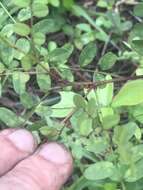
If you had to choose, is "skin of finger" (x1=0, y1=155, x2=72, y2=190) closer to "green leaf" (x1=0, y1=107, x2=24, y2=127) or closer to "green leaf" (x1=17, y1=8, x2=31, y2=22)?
"green leaf" (x1=0, y1=107, x2=24, y2=127)

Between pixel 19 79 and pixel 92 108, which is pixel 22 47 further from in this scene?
pixel 92 108

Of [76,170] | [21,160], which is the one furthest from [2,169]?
[76,170]

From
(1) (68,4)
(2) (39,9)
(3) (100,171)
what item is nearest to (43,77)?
(2) (39,9)

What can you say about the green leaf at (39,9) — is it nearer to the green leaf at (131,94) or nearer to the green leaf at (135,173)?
the green leaf at (131,94)

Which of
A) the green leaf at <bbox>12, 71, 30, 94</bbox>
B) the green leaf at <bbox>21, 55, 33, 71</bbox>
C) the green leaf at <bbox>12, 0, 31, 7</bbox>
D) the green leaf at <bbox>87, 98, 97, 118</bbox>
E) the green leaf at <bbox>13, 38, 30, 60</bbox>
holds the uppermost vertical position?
the green leaf at <bbox>12, 0, 31, 7</bbox>

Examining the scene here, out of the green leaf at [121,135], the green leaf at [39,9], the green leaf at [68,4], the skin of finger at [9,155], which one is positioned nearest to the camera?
the green leaf at [121,135]

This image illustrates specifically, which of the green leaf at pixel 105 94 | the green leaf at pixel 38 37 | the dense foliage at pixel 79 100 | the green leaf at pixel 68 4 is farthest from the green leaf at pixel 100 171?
the green leaf at pixel 68 4

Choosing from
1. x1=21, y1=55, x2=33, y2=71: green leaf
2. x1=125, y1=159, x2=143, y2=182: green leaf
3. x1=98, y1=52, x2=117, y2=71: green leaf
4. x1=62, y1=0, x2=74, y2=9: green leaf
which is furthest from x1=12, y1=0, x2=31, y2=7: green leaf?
x1=62, y1=0, x2=74, y2=9: green leaf
